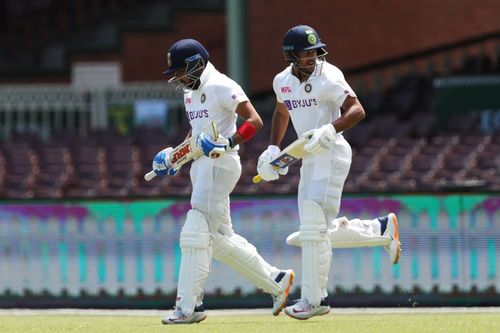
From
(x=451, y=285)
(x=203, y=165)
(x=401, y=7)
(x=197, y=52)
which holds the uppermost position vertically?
(x=401, y=7)

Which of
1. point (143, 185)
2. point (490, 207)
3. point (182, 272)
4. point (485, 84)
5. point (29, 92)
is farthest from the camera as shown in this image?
point (29, 92)

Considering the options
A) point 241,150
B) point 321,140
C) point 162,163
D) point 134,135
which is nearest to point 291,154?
point 321,140

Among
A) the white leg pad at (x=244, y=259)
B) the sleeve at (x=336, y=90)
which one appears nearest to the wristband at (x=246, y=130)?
the sleeve at (x=336, y=90)

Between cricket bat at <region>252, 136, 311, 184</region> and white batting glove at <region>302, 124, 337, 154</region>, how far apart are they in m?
0.07

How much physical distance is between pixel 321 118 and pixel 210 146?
31.4 inches

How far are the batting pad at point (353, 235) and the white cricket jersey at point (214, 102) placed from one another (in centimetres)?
94

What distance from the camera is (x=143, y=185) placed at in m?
15.3

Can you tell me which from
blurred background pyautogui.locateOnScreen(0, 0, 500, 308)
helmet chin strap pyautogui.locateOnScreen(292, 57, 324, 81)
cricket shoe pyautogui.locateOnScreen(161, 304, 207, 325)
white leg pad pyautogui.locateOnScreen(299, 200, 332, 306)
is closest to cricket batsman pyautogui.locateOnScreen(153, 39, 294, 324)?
cricket shoe pyautogui.locateOnScreen(161, 304, 207, 325)

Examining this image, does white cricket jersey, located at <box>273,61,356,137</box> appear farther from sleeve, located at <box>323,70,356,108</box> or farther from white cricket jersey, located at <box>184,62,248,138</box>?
white cricket jersey, located at <box>184,62,248,138</box>

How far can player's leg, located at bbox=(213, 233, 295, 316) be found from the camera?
911cm

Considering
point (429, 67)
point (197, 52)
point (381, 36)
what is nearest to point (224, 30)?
point (381, 36)

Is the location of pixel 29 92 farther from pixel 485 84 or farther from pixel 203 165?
pixel 203 165

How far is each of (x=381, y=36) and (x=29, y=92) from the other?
678 centimetres

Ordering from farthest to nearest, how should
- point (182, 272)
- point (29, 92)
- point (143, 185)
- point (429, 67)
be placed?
point (29, 92) → point (429, 67) → point (143, 185) → point (182, 272)
